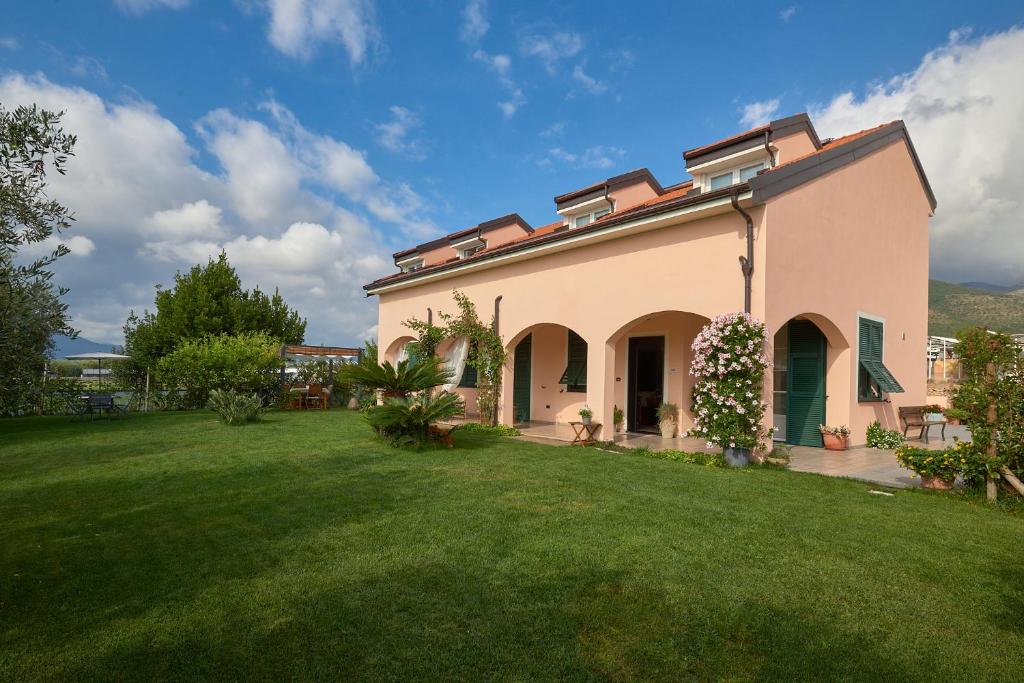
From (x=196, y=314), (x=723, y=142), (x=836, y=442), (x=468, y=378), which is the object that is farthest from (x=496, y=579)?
(x=196, y=314)

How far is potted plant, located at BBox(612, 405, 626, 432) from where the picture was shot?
1233cm

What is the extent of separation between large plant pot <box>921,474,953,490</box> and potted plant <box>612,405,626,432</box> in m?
5.99

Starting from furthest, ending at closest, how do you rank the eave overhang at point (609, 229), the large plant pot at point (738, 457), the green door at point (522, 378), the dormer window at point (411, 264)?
the dormer window at point (411, 264) < the green door at point (522, 378) < the eave overhang at point (609, 229) < the large plant pot at point (738, 457)

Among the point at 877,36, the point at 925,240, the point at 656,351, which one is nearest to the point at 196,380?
the point at 656,351

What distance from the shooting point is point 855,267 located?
11.2 m

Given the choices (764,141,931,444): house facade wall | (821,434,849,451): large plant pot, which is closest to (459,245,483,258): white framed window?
(764,141,931,444): house facade wall

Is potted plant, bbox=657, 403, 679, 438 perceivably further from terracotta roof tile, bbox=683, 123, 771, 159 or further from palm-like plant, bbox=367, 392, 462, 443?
terracotta roof tile, bbox=683, 123, 771, 159

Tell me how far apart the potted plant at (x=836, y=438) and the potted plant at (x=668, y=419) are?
3.00 metres

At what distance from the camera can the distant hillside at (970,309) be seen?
230ft

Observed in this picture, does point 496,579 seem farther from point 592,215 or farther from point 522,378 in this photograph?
point 522,378

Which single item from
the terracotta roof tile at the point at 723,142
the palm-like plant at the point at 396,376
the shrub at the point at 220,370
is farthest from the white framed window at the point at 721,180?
the shrub at the point at 220,370

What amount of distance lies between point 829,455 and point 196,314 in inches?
1096

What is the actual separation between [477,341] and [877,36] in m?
11.4

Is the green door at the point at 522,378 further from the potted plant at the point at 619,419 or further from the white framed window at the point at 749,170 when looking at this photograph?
the white framed window at the point at 749,170
